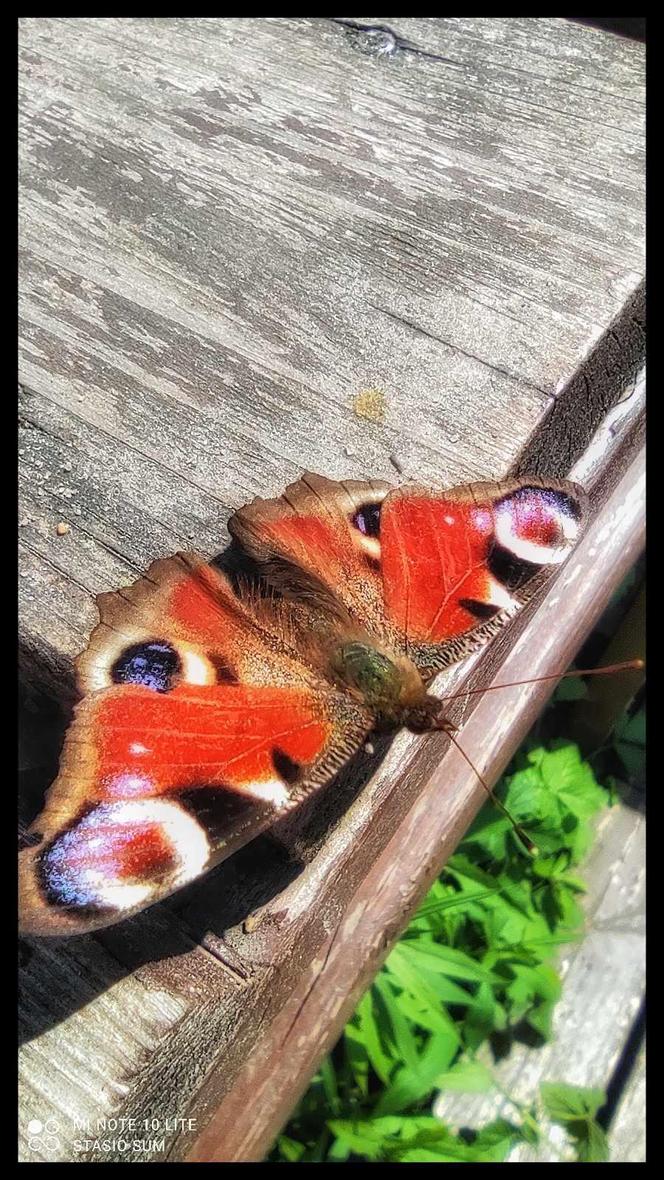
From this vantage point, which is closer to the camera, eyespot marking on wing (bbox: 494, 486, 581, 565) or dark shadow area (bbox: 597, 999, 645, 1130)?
eyespot marking on wing (bbox: 494, 486, 581, 565)

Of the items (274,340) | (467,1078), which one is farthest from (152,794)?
(467,1078)

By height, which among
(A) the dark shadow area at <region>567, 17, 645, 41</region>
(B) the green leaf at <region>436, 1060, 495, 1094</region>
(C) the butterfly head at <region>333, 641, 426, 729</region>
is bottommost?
(B) the green leaf at <region>436, 1060, 495, 1094</region>

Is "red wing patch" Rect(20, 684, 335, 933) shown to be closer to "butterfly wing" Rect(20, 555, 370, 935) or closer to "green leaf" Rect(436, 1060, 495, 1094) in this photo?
"butterfly wing" Rect(20, 555, 370, 935)

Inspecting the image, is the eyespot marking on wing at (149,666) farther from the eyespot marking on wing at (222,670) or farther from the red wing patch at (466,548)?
the red wing patch at (466,548)

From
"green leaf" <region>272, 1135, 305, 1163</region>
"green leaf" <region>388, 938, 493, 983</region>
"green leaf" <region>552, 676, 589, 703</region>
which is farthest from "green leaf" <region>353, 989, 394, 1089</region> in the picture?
"green leaf" <region>552, 676, 589, 703</region>

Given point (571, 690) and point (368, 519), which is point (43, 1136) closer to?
point (368, 519)

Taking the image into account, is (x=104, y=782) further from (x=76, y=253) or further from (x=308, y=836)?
→ (x=76, y=253)

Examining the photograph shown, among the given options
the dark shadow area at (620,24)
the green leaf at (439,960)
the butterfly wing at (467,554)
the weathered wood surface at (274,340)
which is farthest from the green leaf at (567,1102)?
the dark shadow area at (620,24)
